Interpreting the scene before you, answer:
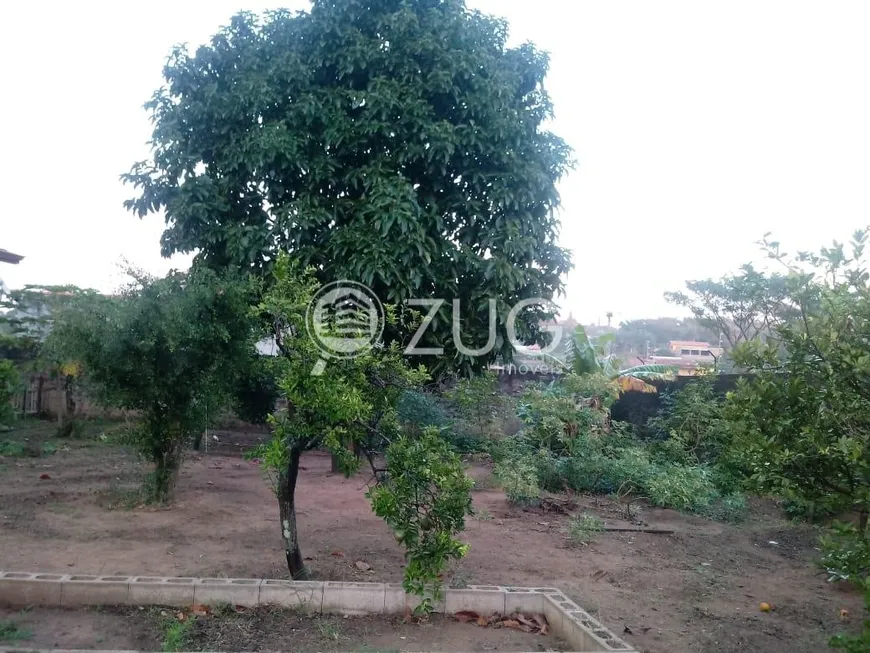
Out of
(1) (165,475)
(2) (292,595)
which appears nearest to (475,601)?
(2) (292,595)

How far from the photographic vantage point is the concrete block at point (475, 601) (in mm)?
4977

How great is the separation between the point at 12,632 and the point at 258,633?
1432 millimetres

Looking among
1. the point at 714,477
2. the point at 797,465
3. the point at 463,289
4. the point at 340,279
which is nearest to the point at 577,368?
the point at 714,477

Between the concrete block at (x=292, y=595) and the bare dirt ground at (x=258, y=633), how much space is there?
62mm

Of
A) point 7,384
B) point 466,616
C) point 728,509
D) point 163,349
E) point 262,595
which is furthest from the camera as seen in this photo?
point 7,384

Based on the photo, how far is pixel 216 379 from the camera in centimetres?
777

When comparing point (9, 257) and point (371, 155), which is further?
point (9, 257)

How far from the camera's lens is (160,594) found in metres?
4.79

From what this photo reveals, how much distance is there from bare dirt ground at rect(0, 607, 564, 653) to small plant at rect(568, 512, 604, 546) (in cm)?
296

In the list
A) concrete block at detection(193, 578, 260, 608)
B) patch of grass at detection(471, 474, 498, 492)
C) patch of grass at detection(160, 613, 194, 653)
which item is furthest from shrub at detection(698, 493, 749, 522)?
patch of grass at detection(160, 613, 194, 653)

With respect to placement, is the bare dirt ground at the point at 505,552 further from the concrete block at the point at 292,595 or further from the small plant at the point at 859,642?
the small plant at the point at 859,642

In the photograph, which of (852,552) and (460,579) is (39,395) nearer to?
(460,579)

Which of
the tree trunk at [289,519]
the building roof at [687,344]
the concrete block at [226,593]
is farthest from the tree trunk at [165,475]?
the building roof at [687,344]

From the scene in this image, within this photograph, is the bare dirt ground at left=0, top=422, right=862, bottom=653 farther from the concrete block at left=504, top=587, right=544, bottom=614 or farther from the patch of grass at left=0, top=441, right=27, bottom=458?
the patch of grass at left=0, top=441, right=27, bottom=458
